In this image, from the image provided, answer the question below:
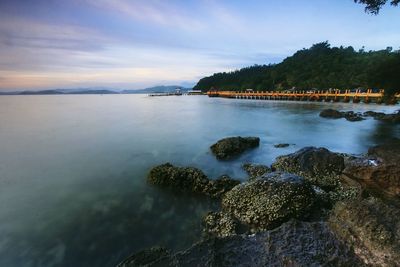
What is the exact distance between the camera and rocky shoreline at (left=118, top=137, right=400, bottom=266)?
3.75 meters

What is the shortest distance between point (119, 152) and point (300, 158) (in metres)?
10.1

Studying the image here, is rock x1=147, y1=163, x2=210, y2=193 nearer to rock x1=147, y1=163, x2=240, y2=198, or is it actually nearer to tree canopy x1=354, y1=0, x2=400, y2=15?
rock x1=147, y1=163, x2=240, y2=198

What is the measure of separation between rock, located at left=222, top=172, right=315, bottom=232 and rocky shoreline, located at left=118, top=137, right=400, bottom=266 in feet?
A: 0.07

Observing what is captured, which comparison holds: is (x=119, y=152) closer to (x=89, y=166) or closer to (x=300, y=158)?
(x=89, y=166)

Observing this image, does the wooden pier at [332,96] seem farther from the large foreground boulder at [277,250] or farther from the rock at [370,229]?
the large foreground boulder at [277,250]

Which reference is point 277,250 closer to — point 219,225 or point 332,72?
point 219,225

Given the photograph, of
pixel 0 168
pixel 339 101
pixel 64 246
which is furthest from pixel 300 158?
pixel 339 101

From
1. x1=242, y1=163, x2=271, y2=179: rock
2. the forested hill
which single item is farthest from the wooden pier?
x1=242, y1=163, x2=271, y2=179: rock

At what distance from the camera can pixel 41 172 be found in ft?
38.3

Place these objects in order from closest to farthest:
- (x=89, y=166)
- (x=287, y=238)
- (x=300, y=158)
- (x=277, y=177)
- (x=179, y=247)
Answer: (x=287, y=238)
(x=179, y=247)
(x=277, y=177)
(x=300, y=158)
(x=89, y=166)

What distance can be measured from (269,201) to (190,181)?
3.18m

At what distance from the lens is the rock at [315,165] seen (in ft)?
28.9

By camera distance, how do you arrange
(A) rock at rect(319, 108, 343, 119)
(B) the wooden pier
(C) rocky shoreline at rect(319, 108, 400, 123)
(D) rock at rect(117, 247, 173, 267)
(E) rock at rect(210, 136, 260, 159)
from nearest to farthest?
(D) rock at rect(117, 247, 173, 267) < (E) rock at rect(210, 136, 260, 159) < (C) rocky shoreline at rect(319, 108, 400, 123) < (A) rock at rect(319, 108, 343, 119) < (B) the wooden pier

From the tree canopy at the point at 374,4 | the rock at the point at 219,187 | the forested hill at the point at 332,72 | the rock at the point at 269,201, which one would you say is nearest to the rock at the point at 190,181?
the rock at the point at 219,187
